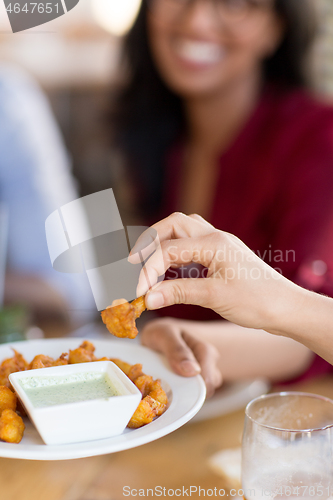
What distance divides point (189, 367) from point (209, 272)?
19cm

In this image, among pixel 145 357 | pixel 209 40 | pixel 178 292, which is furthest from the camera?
pixel 209 40

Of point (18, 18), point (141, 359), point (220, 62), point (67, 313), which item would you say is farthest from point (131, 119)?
point (141, 359)

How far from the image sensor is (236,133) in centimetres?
132

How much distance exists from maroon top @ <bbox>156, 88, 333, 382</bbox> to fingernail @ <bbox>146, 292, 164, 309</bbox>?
62 cm

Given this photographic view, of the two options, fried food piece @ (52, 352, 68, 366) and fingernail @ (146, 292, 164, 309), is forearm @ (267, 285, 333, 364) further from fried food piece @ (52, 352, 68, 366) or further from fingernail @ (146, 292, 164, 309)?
fried food piece @ (52, 352, 68, 366)

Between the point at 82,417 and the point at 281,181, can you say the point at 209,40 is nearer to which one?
the point at 281,181

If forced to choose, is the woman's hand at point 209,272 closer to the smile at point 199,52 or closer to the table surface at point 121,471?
the table surface at point 121,471

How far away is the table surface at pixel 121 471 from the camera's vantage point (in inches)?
23.5

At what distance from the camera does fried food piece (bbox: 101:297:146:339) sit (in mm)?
416

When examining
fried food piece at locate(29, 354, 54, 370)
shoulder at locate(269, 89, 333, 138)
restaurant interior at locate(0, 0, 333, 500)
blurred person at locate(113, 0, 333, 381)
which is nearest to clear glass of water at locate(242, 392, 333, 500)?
restaurant interior at locate(0, 0, 333, 500)

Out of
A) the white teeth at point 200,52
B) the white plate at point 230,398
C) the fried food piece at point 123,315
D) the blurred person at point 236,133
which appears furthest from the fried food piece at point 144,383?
the white teeth at point 200,52

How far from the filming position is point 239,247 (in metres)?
0.39

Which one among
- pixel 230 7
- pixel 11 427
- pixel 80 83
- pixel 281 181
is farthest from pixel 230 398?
pixel 80 83

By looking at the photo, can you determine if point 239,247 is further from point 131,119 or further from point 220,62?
point 131,119
